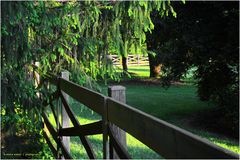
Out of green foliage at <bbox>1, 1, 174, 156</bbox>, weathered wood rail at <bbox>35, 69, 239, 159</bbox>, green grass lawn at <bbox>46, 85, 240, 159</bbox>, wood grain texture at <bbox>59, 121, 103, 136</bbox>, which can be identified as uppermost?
green foliage at <bbox>1, 1, 174, 156</bbox>

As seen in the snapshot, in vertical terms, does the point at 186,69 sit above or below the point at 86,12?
below

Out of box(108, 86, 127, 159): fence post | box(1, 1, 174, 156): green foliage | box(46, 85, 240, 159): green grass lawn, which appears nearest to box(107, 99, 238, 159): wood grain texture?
box(108, 86, 127, 159): fence post

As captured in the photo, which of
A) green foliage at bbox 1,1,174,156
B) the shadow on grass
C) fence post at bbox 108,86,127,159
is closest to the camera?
fence post at bbox 108,86,127,159

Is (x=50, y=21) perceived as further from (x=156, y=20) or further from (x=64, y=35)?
(x=156, y=20)

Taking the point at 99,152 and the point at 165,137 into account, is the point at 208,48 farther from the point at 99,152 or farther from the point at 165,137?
the point at 165,137

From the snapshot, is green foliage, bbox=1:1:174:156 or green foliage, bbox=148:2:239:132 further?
green foliage, bbox=148:2:239:132

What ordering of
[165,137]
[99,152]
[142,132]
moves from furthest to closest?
[99,152]
[142,132]
[165,137]

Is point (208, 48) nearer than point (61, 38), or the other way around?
point (61, 38)

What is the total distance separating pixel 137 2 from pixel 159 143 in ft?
12.1

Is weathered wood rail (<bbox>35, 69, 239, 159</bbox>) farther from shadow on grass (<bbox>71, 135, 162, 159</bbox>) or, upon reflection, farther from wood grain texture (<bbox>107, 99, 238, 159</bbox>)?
shadow on grass (<bbox>71, 135, 162, 159</bbox>)

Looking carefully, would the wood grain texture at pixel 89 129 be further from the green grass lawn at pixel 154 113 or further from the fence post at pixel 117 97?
the green grass lawn at pixel 154 113

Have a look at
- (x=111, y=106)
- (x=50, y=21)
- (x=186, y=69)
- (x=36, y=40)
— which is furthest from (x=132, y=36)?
(x=186, y=69)

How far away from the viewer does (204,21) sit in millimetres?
11547

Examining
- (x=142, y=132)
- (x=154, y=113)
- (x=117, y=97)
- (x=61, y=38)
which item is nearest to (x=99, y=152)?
(x=61, y=38)
